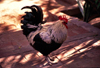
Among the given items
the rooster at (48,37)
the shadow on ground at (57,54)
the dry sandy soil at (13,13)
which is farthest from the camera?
the dry sandy soil at (13,13)

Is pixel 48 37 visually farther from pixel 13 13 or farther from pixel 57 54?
pixel 13 13

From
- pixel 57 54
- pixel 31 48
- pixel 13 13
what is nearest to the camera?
pixel 57 54

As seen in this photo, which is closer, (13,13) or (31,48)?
(31,48)

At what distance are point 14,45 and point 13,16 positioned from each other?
2.16 metres

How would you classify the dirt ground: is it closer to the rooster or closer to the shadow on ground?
the shadow on ground

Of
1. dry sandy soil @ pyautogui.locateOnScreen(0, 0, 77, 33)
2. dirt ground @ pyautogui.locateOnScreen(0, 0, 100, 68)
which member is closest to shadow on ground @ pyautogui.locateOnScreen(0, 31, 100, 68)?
dirt ground @ pyautogui.locateOnScreen(0, 0, 100, 68)

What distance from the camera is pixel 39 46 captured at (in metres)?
3.72

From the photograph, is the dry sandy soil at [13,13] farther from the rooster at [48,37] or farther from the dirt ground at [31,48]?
the rooster at [48,37]

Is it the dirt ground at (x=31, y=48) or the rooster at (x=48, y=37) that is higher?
the rooster at (x=48, y=37)

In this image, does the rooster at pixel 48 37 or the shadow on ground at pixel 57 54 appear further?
the shadow on ground at pixel 57 54

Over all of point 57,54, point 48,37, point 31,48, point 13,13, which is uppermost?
point 13,13

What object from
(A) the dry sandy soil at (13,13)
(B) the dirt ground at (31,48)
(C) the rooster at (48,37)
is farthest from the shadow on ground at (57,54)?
(A) the dry sandy soil at (13,13)

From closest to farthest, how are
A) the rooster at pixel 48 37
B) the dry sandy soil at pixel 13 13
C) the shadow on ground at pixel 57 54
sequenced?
the rooster at pixel 48 37 < the shadow on ground at pixel 57 54 < the dry sandy soil at pixel 13 13

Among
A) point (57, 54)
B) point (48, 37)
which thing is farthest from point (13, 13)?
point (48, 37)
